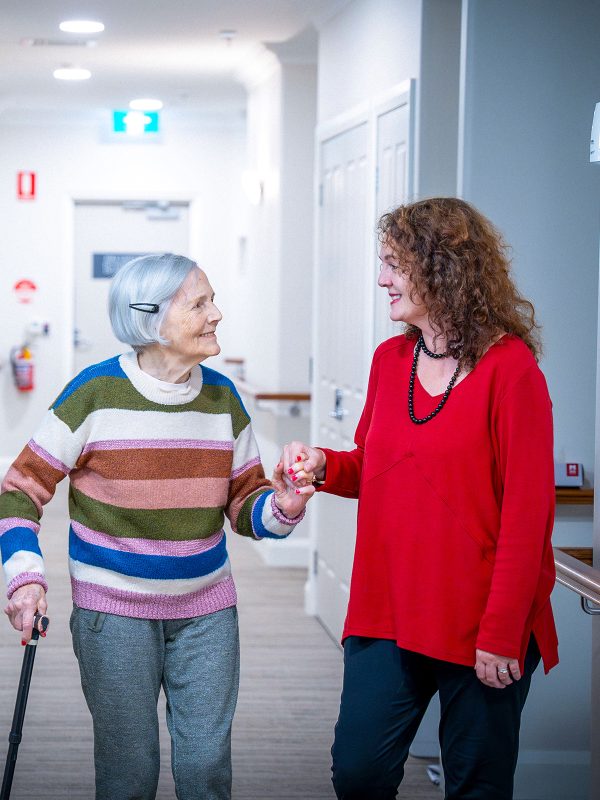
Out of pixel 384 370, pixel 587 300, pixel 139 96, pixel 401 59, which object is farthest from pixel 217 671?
pixel 139 96

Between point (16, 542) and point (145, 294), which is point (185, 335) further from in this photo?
point (16, 542)

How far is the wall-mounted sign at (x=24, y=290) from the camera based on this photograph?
9953mm

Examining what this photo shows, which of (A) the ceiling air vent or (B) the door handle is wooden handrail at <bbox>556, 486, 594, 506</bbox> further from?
(A) the ceiling air vent

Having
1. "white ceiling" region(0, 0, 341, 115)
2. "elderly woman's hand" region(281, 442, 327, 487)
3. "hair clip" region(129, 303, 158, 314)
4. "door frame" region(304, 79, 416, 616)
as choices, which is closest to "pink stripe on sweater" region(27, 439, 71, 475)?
"hair clip" region(129, 303, 158, 314)

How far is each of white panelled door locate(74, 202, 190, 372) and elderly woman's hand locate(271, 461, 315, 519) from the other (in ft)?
26.2

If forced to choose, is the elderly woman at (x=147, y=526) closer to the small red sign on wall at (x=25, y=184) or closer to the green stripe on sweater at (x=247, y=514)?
the green stripe on sweater at (x=247, y=514)

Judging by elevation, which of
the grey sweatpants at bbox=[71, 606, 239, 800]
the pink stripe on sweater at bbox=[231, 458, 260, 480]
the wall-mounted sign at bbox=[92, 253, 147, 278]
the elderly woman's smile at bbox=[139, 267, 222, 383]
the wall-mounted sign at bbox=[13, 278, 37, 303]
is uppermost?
the wall-mounted sign at bbox=[92, 253, 147, 278]

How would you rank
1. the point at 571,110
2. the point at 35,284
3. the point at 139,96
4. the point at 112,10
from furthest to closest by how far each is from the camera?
the point at 35,284
the point at 139,96
the point at 112,10
the point at 571,110

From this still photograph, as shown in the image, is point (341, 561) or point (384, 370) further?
point (341, 561)

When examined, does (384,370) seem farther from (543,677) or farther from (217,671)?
(543,677)

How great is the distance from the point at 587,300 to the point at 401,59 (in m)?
1.33

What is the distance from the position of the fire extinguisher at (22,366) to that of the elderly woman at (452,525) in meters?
7.99

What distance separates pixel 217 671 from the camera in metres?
2.24

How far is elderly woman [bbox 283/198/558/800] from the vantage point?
1996 mm
